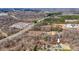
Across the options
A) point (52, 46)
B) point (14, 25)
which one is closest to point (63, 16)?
point (52, 46)
